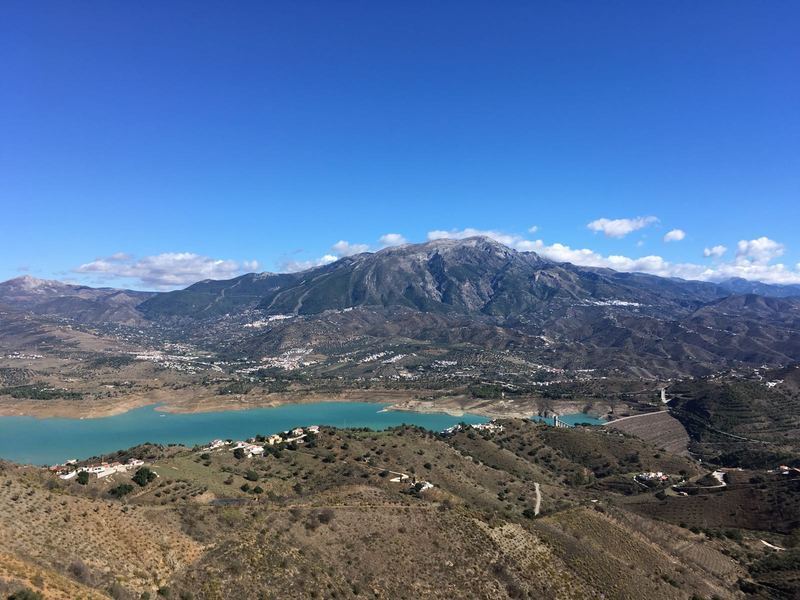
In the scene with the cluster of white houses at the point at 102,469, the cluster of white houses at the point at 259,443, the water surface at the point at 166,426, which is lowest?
the water surface at the point at 166,426

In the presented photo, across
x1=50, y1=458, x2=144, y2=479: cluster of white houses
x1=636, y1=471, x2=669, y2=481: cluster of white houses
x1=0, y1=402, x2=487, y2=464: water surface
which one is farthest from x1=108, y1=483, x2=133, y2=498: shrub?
x1=636, y1=471, x2=669, y2=481: cluster of white houses

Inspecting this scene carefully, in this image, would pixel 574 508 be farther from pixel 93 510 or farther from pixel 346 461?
pixel 93 510

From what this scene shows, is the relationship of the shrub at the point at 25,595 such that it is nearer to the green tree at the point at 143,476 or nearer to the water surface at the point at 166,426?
the green tree at the point at 143,476

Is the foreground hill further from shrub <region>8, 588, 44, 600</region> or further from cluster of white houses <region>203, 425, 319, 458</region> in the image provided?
cluster of white houses <region>203, 425, 319, 458</region>

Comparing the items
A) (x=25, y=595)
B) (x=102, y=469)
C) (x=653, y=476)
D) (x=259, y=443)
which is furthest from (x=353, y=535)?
(x=653, y=476)

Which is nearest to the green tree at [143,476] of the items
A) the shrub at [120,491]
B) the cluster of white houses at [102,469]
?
the shrub at [120,491]

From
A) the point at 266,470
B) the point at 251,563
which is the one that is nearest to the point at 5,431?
the point at 266,470

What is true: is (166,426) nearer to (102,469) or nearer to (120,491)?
(102,469)
